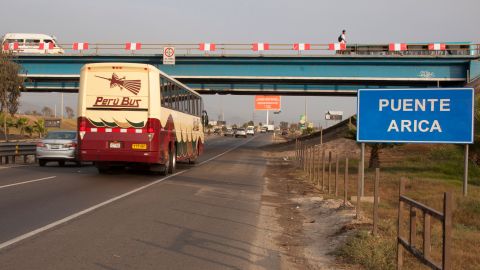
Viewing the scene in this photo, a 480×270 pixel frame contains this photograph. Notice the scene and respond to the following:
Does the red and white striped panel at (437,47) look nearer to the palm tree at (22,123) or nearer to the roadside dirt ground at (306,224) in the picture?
the roadside dirt ground at (306,224)

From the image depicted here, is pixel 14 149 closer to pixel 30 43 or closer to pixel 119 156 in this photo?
pixel 119 156

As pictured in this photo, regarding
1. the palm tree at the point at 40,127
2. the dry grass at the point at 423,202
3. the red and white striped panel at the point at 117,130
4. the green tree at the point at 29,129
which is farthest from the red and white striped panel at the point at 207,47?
the green tree at the point at 29,129

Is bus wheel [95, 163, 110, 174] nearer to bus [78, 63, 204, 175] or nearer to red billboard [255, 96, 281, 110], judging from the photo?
bus [78, 63, 204, 175]

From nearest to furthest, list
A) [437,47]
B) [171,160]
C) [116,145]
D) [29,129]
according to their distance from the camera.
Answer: [116,145], [171,160], [437,47], [29,129]

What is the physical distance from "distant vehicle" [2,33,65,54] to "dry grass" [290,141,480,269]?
85.3 ft

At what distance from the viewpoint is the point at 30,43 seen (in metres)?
43.8

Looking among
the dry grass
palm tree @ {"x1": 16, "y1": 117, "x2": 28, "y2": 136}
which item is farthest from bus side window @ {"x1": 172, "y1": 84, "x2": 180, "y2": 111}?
palm tree @ {"x1": 16, "y1": 117, "x2": 28, "y2": 136}

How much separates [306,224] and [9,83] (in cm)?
2787

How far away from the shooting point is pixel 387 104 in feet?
Result: 39.6

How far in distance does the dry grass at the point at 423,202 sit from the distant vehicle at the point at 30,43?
26.0 m

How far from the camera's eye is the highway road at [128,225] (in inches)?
266

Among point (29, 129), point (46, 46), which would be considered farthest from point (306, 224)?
point (29, 129)

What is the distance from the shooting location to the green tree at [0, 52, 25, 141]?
32.6 meters

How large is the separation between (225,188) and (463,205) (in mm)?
6513
